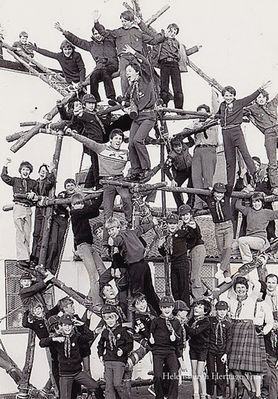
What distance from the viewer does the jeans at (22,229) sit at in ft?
53.9

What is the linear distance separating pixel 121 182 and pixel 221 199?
1845mm

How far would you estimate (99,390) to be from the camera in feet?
45.7

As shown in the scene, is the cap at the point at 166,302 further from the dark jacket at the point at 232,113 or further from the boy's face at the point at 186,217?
the dark jacket at the point at 232,113

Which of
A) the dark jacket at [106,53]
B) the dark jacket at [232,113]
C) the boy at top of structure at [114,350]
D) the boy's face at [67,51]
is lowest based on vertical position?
the boy at top of structure at [114,350]

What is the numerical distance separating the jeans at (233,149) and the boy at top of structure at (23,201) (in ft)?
11.0

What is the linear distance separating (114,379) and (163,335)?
0.95 m

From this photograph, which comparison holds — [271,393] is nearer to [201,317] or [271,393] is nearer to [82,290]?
[201,317]

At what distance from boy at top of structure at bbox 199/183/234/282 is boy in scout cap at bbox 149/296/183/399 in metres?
2.13

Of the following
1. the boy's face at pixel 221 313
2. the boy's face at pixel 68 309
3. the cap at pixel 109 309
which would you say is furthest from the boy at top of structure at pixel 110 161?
the boy's face at pixel 221 313

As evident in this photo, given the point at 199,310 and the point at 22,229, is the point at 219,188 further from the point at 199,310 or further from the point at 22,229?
the point at 22,229

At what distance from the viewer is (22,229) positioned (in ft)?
54.7

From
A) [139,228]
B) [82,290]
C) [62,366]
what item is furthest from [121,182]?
[82,290]

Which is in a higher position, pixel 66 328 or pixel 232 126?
pixel 232 126

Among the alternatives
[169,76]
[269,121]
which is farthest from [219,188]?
[169,76]
